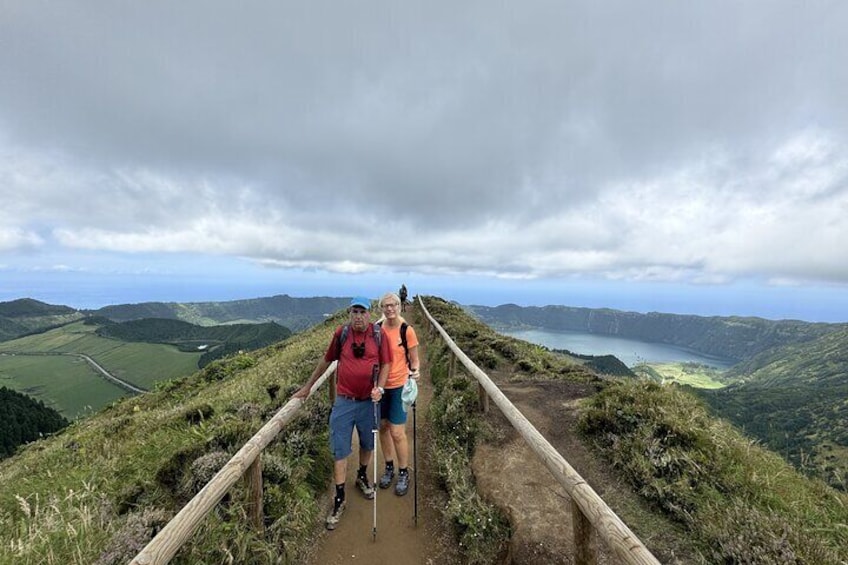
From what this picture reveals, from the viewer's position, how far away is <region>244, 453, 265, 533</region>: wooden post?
4.19 metres

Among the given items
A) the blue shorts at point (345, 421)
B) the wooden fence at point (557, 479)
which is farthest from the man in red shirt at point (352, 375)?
the wooden fence at point (557, 479)

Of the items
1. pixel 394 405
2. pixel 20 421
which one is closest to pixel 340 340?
pixel 394 405

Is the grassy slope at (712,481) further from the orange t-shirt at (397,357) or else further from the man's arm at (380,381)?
the man's arm at (380,381)

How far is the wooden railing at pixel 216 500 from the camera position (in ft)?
8.31

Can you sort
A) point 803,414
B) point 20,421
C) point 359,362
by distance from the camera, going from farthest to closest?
point 803,414 < point 20,421 < point 359,362

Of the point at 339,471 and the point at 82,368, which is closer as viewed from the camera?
the point at 339,471

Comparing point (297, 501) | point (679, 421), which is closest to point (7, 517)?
point (297, 501)

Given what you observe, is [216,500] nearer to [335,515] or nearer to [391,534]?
[335,515]

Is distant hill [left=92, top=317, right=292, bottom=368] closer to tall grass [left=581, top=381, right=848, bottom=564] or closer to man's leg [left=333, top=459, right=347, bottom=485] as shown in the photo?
man's leg [left=333, top=459, right=347, bottom=485]

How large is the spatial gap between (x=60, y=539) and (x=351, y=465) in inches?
148

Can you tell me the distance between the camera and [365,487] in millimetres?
5629

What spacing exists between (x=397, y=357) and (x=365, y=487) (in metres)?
1.99

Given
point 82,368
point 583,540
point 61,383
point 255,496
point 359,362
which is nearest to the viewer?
point 583,540

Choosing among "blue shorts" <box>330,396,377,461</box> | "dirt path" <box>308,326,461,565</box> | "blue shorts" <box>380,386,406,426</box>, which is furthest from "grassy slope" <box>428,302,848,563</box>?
"blue shorts" <box>330,396,377,461</box>
